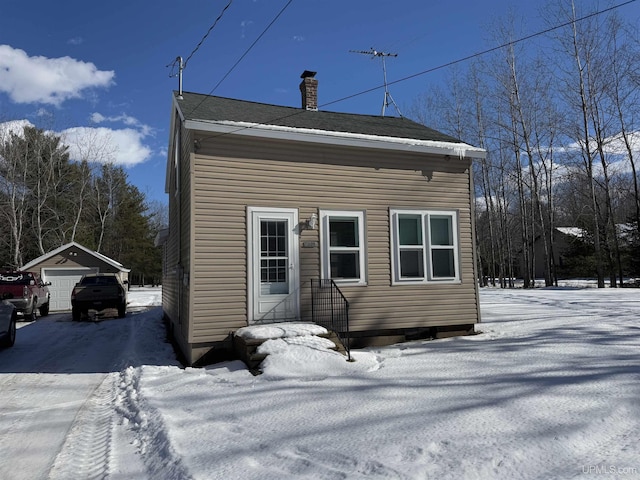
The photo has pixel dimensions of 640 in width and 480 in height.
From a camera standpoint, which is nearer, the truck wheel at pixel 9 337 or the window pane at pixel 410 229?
the window pane at pixel 410 229

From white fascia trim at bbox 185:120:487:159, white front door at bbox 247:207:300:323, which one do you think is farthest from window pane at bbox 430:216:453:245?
white front door at bbox 247:207:300:323

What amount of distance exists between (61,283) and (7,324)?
14113 mm

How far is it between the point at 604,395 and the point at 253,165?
6050 millimetres

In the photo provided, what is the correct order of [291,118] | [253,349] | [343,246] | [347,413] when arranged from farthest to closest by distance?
[291,118], [343,246], [253,349], [347,413]

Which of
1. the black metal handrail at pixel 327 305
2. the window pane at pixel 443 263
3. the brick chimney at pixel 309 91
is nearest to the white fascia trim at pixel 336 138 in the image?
the window pane at pixel 443 263

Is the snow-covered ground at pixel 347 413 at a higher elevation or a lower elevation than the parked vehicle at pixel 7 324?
lower

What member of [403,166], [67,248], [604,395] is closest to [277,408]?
[604,395]

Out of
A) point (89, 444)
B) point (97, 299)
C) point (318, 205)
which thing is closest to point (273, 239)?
point (318, 205)

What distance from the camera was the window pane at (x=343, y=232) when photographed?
8508 mm

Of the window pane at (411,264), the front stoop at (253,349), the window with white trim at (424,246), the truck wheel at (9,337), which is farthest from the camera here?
the truck wheel at (9,337)

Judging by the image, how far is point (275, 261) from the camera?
8.11 metres

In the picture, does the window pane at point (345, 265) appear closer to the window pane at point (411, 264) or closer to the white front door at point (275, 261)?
the white front door at point (275, 261)

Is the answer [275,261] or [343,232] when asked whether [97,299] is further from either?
[343,232]

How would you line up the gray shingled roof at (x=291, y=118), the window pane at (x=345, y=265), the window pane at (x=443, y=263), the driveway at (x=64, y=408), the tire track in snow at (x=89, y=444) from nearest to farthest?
the tire track in snow at (x=89, y=444) → the driveway at (x=64, y=408) → the gray shingled roof at (x=291, y=118) → the window pane at (x=345, y=265) → the window pane at (x=443, y=263)
